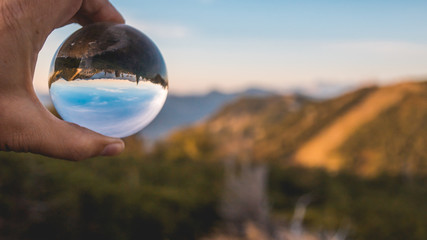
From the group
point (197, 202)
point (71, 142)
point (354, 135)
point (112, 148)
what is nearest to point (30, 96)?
point (71, 142)

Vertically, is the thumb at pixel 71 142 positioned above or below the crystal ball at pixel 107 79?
below

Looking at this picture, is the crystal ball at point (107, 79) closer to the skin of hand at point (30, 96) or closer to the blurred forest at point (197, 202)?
the skin of hand at point (30, 96)

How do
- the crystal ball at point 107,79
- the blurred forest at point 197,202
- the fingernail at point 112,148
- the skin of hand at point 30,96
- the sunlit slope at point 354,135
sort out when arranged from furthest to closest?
the sunlit slope at point 354,135 → the blurred forest at point 197,202 → the fingernail at point 112,148 → the crystal ball at point 107,79 → the skin of hand at point 30,96

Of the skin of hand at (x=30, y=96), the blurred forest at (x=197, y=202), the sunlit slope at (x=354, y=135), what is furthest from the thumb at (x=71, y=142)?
the sunlit slope at (x=354, y=135)

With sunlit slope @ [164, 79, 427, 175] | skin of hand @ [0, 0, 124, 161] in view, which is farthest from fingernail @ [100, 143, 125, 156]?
sunlit slope @ [164, 79, 427, 175]

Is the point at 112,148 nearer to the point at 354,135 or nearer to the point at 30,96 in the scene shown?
the point at 30,96

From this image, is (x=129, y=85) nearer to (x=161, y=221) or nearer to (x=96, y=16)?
(x=96, y=16)

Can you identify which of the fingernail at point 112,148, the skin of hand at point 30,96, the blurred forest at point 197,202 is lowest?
the blurred forest at point 197,202

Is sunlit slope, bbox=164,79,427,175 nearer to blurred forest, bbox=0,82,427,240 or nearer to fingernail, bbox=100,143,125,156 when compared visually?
blurred forest, bbox=0,82,427,240
